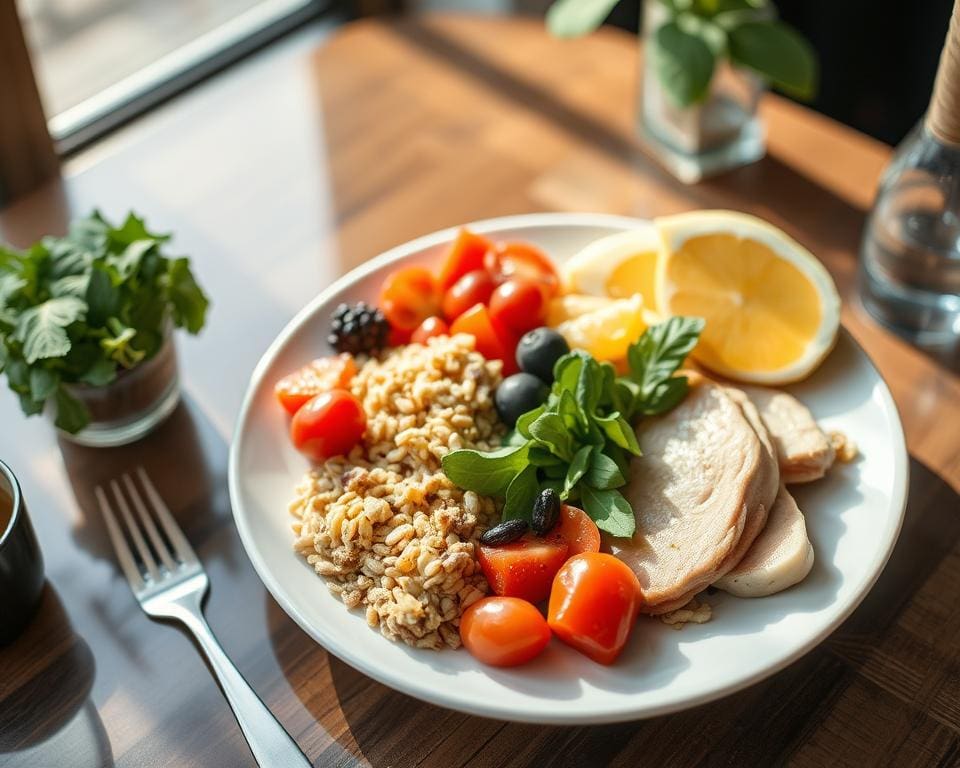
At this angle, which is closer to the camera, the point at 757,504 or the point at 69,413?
the point at 757,504

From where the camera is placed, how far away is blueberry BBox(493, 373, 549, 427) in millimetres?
1468

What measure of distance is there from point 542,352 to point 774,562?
1.42 ft

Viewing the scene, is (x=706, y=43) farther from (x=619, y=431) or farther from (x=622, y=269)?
(x=619, y=431)

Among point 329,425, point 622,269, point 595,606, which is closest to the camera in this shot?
point 595,606

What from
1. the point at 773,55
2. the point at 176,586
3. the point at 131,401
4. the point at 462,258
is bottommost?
the point at 176,586

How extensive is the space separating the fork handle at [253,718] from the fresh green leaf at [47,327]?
426 mm

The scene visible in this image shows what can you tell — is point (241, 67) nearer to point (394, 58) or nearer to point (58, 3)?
point (394, 58)

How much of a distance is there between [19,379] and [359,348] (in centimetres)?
48

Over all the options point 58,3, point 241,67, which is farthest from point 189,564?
point 58,3

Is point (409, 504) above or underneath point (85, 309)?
underneath

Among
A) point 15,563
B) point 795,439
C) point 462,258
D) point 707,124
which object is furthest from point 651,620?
point 707,124

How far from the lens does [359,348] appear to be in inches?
63.4

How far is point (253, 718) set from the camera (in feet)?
4.21

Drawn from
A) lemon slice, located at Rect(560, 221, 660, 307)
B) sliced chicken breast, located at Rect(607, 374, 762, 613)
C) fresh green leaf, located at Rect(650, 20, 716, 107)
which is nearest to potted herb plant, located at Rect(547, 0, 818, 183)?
fresh green leaf, located at Rect(650, 20, 716, 107)
